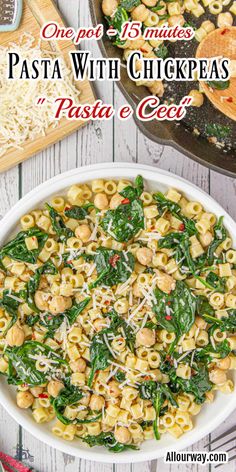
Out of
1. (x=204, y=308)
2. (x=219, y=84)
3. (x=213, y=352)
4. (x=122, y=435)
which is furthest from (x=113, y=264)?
(x=219, y=84)

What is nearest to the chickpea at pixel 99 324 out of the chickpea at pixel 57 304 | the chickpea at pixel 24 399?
the chickpea at pixel 57 304

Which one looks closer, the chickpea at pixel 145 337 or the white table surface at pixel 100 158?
the chickpea at pixel 145 337

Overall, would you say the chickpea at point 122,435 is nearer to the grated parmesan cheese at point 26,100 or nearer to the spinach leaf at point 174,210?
the spinach leaf at point 174,210

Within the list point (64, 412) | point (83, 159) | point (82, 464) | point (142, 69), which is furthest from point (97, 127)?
point (82, 464)

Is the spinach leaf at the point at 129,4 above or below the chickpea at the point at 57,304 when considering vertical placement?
above

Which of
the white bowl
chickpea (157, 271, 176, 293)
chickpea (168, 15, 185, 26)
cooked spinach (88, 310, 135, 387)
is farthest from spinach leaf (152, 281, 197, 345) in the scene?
chickpea (168, 15, 185, 26)

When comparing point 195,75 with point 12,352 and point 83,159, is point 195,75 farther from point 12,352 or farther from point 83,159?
point 12,352
